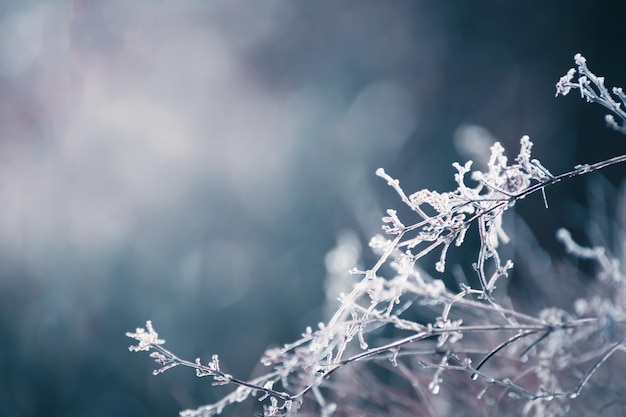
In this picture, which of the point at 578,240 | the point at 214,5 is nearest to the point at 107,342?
the point at 214,5

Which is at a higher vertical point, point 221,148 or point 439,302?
point 221,148

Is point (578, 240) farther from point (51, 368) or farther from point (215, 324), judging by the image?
point (51, 368)

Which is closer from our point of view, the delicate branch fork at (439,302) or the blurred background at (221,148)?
the delicate branch fork at (439,302)

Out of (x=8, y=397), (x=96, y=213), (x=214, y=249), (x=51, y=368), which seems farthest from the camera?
(x=214, y=249)

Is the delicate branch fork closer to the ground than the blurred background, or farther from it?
closer to the ground

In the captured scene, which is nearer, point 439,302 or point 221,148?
point 439,302

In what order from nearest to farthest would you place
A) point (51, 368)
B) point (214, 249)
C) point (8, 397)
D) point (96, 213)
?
point (8, 397), point (51, 368), point (96, 213), point (214, 249)

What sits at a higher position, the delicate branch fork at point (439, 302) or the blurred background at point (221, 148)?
the blurred background at point (221, 148)

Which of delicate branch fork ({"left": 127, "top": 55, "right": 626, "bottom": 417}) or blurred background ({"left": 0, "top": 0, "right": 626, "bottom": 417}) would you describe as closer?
delicate branch fork ({"left": 127, "top": 55, "right": 626, "bottom": 417})
